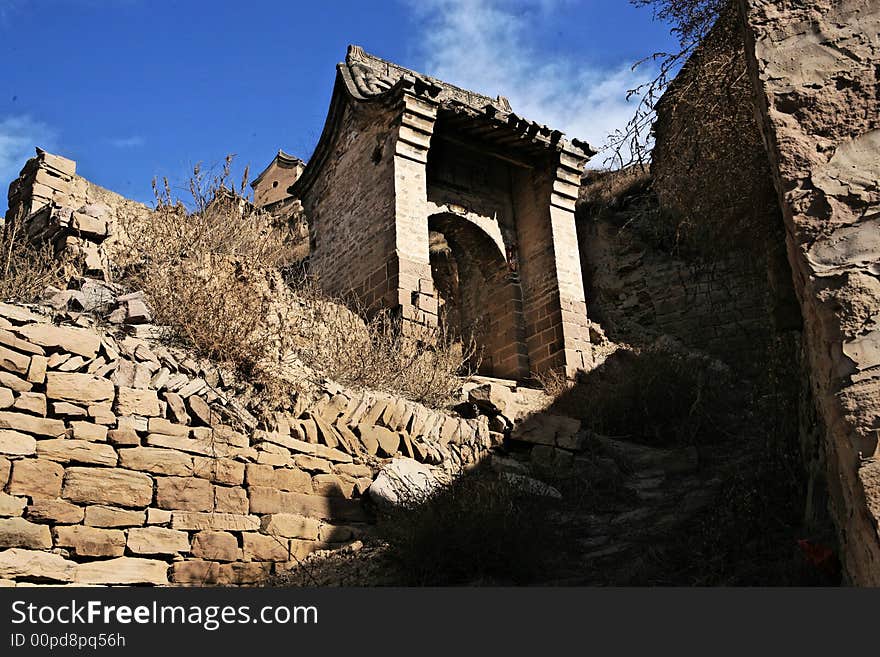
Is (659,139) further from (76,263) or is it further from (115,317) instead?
(76,263)

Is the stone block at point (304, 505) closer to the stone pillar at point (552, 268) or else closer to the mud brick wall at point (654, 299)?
the stone pillar at point (552, 268)

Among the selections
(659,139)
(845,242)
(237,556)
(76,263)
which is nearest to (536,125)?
(659,139)

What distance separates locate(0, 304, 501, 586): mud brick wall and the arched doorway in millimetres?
5916

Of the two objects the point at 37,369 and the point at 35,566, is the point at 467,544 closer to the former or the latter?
the point at 35,566

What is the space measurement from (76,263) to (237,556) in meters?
3.23

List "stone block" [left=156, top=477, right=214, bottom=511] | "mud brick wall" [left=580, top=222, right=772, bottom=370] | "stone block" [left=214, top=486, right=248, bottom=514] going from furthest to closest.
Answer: "mud brick wall" [left=580, top=222, right=772, bottom=370] → "stone block" [left=214, top=486, right=248, bottom=514] → "stone block" [left=156, top=477, right=214, bottom=511]

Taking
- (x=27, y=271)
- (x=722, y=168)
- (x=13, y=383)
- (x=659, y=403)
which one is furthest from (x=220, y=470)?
(x=659, y=403)

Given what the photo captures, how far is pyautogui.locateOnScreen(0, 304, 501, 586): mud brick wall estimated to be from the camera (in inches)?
198

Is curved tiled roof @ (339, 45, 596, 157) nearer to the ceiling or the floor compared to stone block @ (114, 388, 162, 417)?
nearer to the ceiling

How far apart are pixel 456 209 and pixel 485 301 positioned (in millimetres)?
1659

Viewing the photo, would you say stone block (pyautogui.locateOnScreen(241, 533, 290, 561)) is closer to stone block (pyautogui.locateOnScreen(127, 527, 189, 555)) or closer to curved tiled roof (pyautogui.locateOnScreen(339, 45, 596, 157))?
stone block (pyautogui.locateOnScreen(127, 527, 189, 555))

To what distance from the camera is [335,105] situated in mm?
13352

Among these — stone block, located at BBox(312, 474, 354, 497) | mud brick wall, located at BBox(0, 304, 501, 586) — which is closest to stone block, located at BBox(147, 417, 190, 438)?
mud brick wall, located at BBox(0, 304, 501, 586)

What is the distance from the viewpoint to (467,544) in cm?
514
